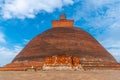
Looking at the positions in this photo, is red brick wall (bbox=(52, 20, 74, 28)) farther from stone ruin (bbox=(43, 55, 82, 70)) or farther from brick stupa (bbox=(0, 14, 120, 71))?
stone ruin (bbox=(43, 55, 82, 70))

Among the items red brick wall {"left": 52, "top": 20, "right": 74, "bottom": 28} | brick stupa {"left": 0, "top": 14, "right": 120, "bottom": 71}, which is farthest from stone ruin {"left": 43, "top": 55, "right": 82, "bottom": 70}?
red brick wall {"left": 52, "top": 20, "right": 74, "bottom": 28}

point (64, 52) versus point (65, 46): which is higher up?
point (65, 46)

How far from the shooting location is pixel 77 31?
4816cm

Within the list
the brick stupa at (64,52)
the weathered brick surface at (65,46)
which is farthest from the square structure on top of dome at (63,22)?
the weathered brick surface at (65,46)

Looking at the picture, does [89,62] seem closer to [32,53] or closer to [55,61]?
[55,61]

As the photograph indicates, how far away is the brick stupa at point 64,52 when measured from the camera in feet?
126

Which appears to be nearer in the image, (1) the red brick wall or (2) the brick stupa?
(2) the brick stupa

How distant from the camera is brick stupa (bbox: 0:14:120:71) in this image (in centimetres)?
3844

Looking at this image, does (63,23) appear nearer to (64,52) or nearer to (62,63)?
(64,52)

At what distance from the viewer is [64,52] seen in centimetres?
4275

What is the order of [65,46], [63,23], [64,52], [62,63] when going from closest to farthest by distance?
[62,63] < [64,52] < [65,46] < [63,23]

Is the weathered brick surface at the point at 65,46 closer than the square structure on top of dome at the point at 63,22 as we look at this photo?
Yes

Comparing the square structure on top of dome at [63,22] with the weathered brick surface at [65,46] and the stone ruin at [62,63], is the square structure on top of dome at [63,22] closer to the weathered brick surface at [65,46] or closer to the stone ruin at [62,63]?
the weathered brick surface at [65,46]

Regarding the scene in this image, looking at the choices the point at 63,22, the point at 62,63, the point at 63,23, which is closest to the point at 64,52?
the point at 62,63
